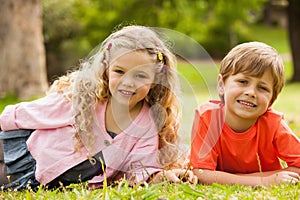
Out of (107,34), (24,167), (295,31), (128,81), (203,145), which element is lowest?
(107,34)

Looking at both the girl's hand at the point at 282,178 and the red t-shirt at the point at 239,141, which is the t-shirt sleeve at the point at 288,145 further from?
the girl's hand at the point at 282,178

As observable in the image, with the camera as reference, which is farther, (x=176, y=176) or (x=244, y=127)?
(x=244, y=127)

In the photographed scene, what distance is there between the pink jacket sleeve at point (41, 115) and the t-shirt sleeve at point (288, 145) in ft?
4.02

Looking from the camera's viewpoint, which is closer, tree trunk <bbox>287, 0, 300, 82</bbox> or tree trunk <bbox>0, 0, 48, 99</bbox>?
tree trunk <bbox>0, 0, 48, 99</bbox>

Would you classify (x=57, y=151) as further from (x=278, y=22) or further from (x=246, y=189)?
(x=278, y=22)

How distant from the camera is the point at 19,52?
1042 cm

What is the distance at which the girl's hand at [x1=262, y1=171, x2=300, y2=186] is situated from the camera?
3.26m

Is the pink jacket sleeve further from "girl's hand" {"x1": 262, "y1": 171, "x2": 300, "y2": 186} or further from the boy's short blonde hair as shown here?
"girl's hand" {"x1": 262, "y1": 171, "x2": 300, "y2": 186}

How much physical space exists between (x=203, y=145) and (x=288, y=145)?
19.1 inches

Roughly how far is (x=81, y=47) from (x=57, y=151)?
17.0 meters

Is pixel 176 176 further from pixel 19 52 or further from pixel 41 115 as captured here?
pixel 19 52

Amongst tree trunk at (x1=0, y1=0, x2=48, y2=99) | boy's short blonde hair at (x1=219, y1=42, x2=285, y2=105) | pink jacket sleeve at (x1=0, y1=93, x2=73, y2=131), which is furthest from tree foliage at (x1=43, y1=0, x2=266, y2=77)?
boy's short blonde hair at (x1=219, y1=42, x2=285, y2=105)

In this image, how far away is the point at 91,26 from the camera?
2134cm

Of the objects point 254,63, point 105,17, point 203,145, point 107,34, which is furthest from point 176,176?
point 105,17
